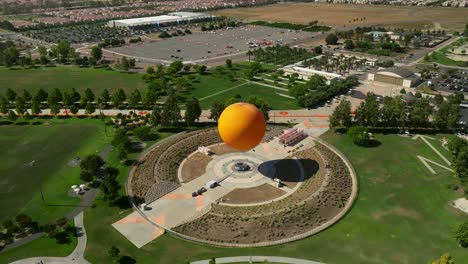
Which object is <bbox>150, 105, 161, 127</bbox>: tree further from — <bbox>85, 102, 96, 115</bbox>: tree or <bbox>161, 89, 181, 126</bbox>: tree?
<bbox>85, 102, 96, 115</bbox>: tree

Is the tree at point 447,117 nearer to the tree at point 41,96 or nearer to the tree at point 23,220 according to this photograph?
the tree at point 23,220

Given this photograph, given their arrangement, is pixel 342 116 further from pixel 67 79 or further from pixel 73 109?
pixel 67 79

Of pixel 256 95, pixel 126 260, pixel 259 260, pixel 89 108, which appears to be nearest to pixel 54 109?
pixel 89 108

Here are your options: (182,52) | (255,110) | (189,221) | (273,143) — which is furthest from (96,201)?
(182,52)

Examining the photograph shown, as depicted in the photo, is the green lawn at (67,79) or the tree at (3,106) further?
the green lawn at (67,79)

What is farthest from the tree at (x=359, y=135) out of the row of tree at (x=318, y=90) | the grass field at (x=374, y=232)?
the row of tree at (x=318, y=90)

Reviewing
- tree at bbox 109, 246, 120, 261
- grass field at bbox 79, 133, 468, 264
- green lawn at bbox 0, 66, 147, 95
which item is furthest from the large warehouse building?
tree at bbox 109, 246, 120, 261

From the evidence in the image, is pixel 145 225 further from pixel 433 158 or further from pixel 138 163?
pixel 433 158
